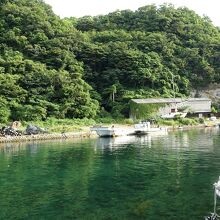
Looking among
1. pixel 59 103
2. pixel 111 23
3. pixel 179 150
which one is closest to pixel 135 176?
pixel 179 150

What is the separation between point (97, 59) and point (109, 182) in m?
61.5

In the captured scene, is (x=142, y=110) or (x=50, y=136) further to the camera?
(x=142, y=110)

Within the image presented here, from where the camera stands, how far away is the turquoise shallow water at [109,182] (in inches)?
820

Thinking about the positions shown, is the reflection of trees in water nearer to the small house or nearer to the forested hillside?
the forested hillside

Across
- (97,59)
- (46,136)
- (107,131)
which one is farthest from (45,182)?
(97,59)

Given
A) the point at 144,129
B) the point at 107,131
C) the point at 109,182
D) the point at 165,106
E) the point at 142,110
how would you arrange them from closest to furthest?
1. the point at 109,182
2. the point at 107,131
3. the point at 144,129
4. the point at 142,110
5. the point at 165,106

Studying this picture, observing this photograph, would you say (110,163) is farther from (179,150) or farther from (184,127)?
(184,127)

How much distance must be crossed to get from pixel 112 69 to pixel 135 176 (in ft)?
192

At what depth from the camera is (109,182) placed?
27688mm

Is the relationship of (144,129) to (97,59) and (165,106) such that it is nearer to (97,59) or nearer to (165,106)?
(165,106)

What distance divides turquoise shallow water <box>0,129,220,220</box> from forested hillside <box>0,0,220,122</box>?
24751 mm

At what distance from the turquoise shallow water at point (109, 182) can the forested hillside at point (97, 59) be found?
974 inches

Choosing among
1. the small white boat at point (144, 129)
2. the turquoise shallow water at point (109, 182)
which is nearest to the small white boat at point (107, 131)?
the small white boat at point (144, 129)

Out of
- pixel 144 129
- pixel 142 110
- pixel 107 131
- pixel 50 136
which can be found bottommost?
pixel 50 136
